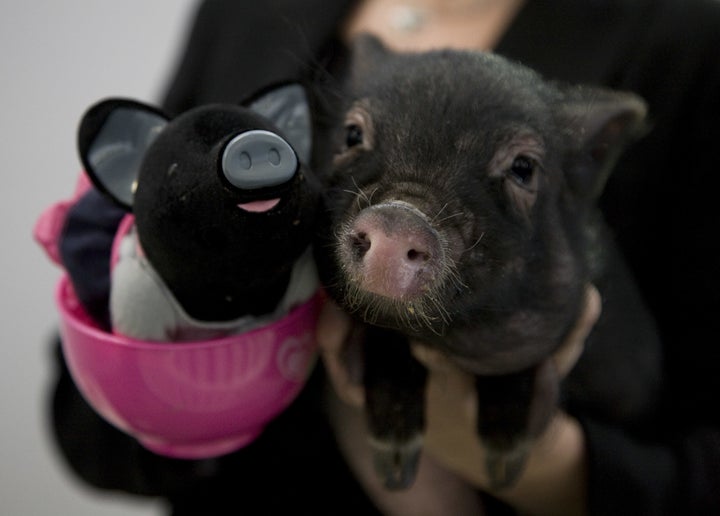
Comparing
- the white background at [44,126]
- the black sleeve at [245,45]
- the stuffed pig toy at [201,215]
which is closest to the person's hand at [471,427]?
the stuffed pig toy at [201,215]

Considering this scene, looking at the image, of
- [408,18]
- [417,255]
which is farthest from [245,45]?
[417,255]

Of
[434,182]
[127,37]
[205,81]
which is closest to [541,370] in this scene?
[434,182]

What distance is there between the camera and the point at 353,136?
2.24ft

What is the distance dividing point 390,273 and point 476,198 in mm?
128

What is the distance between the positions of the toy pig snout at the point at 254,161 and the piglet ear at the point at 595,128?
0.42 metres

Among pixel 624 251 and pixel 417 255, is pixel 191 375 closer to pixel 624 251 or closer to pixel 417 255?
pixel 417 255

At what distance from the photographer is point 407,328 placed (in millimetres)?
591

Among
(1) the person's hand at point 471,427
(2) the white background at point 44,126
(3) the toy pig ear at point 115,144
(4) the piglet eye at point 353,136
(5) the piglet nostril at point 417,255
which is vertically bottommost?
(2) the white background at point 44,126

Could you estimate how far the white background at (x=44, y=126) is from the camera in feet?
5.97

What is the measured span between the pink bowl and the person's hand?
0.06 meters

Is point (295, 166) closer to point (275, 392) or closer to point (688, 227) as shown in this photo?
point (275, 392)

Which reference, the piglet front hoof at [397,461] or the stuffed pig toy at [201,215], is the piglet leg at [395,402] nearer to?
the piglet front hoof at [397,461]

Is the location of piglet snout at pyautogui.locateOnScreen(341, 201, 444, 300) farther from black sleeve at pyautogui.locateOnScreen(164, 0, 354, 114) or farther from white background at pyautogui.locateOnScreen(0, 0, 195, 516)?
white background at pyautogui.locateOnScreen(0, 0, 195, 516)

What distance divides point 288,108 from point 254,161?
198 mm
